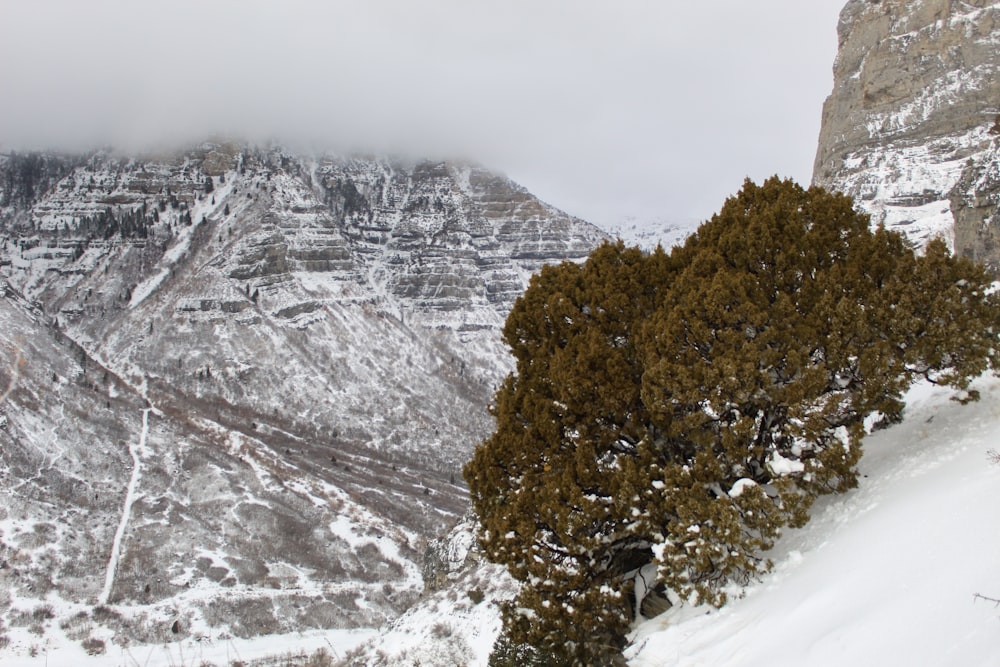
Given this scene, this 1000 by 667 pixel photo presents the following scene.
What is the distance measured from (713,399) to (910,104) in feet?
290

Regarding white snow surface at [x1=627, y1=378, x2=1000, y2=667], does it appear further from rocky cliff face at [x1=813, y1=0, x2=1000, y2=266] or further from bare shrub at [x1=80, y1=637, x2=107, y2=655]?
rocky cliff face at [x1=813, y1=0, x2=1000, y2=266]

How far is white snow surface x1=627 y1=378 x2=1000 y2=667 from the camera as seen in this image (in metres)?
8.67

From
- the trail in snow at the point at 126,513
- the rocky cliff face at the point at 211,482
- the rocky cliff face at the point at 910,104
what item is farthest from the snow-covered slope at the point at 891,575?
the trail in snow at the point at 126,513

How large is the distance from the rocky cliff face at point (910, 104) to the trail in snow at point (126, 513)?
88.0m

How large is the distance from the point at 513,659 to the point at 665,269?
390 inches

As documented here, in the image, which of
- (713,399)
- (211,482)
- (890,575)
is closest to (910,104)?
(713,399)

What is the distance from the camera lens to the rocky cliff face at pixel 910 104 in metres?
77.4

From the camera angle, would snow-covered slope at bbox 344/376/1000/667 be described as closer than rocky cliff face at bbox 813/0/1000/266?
Yes

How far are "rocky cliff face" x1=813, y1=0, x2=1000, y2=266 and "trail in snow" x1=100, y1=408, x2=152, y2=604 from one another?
8800 cm

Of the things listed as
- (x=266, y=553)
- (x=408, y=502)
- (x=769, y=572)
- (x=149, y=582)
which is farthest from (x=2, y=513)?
(x=769, y=572)

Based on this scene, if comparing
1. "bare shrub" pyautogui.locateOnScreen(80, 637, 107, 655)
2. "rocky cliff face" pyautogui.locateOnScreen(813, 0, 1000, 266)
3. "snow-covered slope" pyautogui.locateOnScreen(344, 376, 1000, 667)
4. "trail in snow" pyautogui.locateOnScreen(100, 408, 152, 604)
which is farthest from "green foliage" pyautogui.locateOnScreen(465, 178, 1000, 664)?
"trail in snow" pyautogui.locateOnScreen(100, 408, 152, 604)

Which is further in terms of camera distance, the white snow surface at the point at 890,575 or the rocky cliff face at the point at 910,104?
the rocky cliff face at the point at 910,104

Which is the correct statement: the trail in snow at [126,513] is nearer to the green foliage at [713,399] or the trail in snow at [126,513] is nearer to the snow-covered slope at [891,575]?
the green foliage at [713,399]

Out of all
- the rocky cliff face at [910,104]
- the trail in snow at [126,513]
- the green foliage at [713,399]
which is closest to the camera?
the green foliage at [713,399]
